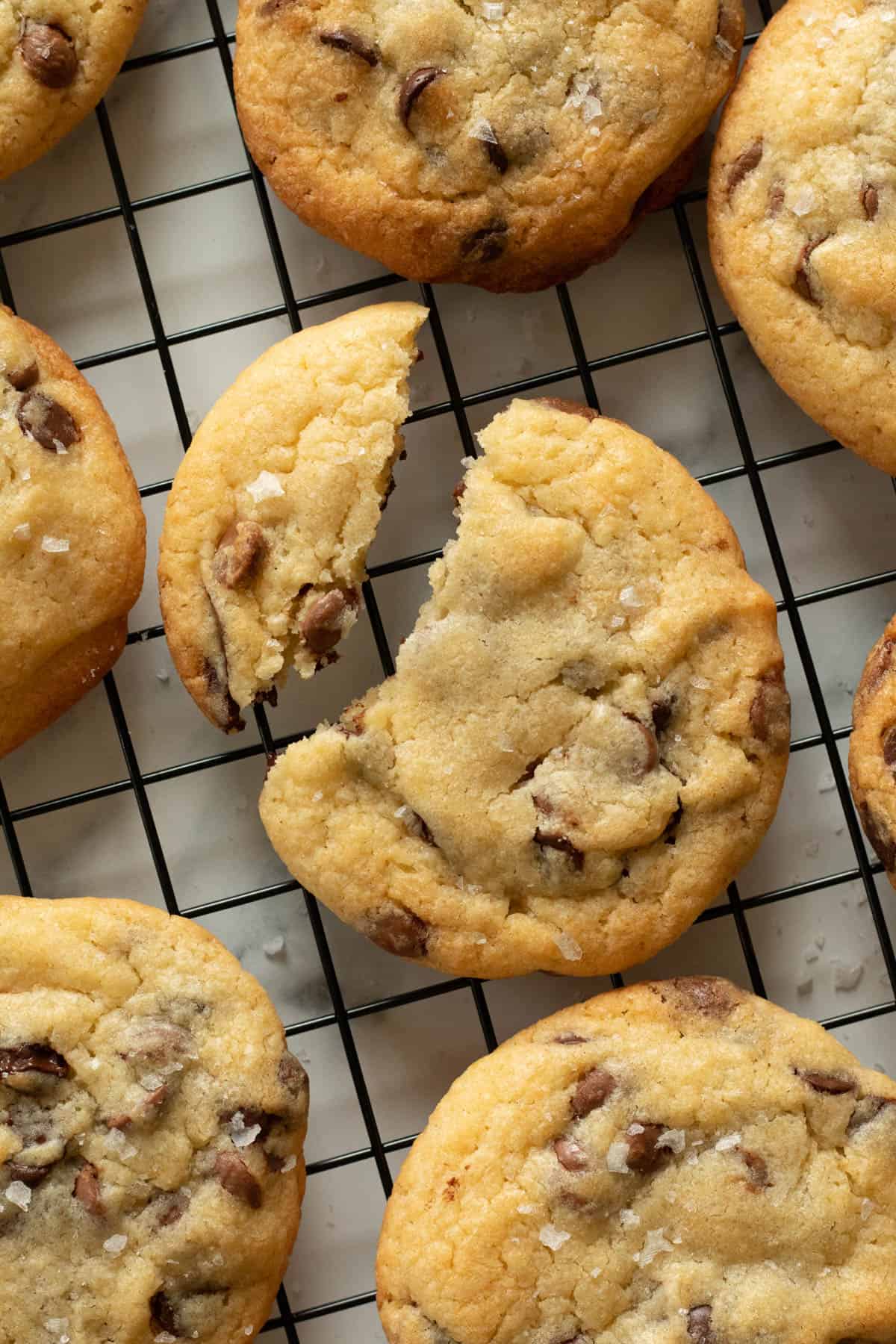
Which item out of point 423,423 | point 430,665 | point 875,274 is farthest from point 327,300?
point 875,274

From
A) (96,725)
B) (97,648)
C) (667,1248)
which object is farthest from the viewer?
(96,725)

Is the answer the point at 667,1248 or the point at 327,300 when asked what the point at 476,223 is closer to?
the point at 327,300

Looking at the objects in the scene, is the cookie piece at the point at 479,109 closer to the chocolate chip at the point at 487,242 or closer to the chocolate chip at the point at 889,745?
the chocolate chip at the point at 487,242

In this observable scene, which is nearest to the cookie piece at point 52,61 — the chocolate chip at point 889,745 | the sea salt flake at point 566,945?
the sea salt flake at point 566,945

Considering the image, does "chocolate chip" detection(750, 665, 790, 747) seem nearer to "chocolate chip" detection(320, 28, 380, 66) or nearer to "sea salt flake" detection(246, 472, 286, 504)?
"sea salt flake" detection(246, 472, 286, 504)

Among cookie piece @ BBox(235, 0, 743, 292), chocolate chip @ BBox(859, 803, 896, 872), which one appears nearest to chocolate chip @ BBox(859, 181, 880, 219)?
cookie piece @ BBox(235, 0, 743, 292)
